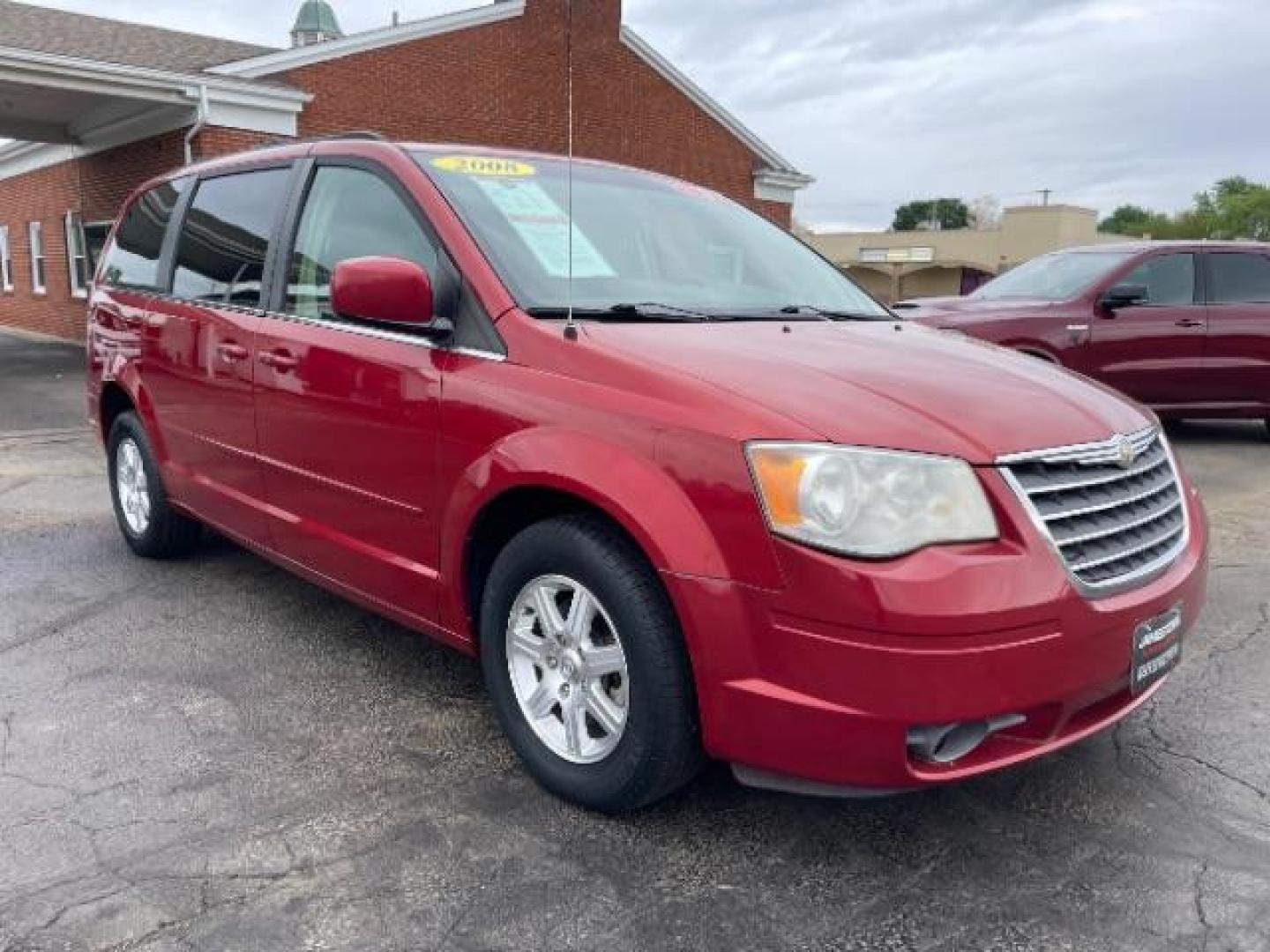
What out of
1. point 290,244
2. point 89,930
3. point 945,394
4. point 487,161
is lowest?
point 89,930

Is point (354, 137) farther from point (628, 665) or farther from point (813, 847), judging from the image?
point (813, 847)

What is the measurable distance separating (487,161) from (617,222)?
47 centimetres

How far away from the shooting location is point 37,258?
20.7m

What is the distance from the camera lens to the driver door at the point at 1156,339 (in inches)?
328

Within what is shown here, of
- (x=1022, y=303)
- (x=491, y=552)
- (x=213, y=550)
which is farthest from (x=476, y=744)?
(x=1022, y=303)

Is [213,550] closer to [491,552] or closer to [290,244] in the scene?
[290,244]

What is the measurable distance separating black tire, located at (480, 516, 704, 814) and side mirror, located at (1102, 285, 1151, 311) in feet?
22.6

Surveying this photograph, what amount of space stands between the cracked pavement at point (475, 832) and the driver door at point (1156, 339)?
478cm

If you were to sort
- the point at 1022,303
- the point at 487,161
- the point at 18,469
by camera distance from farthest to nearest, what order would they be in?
the point at 1022,303, the point at 18,469, the point at 487,161

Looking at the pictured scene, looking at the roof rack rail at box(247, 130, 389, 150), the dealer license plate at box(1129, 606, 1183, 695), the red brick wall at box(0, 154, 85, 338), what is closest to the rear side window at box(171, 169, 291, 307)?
the roof rack rail at box(247, 130, 389, 150)

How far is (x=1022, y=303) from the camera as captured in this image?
854 cm

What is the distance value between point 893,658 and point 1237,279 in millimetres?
8071

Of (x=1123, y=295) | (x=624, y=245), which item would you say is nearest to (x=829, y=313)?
(x=624, y=245)

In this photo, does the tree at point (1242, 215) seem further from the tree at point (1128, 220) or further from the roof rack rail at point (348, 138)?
the roof rack rail at point (348, 138)
